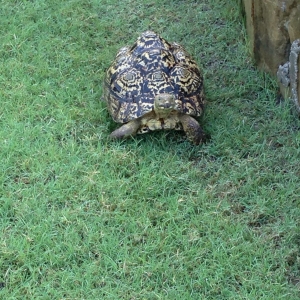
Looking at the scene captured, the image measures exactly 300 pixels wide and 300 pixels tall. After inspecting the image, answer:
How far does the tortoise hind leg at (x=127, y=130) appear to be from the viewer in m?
4.06

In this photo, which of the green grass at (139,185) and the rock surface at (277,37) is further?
the rock surface at (277,37)

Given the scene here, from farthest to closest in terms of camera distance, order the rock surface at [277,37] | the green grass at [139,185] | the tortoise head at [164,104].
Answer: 1. the rock surface at [277,37]
2. the tortoise head at [164,104]
3. the green grass at [139,185]

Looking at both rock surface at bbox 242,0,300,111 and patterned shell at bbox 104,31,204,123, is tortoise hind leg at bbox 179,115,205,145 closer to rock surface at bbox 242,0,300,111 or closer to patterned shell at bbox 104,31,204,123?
patterned shell at bbox 104,31,204,123

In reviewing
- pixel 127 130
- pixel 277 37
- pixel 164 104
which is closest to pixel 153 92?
pixel 164 104

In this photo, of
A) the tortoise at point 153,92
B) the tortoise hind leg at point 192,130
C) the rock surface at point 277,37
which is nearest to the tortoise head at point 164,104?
the tortoise at point 153,92

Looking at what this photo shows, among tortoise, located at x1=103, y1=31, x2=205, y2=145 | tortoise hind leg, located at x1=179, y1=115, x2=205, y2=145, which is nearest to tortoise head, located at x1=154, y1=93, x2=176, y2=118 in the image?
tortoise, located at x1=103, y1=31, x2=205, y2=145

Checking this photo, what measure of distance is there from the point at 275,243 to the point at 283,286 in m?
0.32

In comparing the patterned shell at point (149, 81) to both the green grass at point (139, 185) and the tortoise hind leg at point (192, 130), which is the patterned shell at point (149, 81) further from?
the green grass at point (139, 185)

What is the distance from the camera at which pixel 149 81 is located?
4.12m

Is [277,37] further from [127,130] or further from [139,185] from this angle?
[139,185]

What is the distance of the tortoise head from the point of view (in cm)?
392

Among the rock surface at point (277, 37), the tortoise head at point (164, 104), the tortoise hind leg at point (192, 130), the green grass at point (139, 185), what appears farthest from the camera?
the rock surface at point (277, 37)

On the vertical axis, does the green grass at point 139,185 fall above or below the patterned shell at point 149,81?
below

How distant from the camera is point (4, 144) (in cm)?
403
